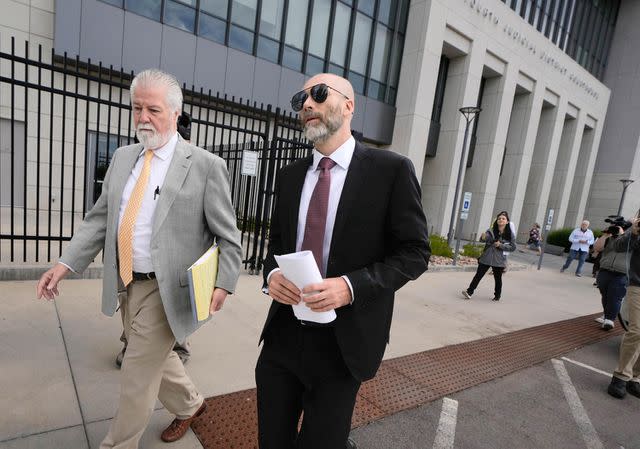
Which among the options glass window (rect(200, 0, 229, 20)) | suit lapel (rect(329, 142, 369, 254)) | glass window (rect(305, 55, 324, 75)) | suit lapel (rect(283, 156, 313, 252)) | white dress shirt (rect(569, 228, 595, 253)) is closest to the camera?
suit lapel (rect(329, 142, 369, 254))

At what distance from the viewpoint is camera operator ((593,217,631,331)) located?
474 cm

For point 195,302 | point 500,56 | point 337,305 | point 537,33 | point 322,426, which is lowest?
point 322,426

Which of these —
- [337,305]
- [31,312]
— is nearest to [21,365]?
[31,312]

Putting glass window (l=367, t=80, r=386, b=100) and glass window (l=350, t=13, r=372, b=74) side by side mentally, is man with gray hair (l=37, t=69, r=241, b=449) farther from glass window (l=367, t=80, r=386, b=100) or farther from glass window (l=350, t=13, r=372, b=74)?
glass window (l=367, t=80, r=386, b=100)

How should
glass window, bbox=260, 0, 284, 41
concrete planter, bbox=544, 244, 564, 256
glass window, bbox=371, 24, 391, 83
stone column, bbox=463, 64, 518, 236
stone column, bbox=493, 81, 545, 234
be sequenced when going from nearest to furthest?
glass window, bbox=260, 0, 284, 41
glass window, bbox=371, 24, 391, 83
stone column, bbox=463, 64, 518, 236
concrete planter, bbox=544, 244, 564, 256
stone column, bbox=493, 81, 545, 234

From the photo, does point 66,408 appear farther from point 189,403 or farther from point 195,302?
point 195,302

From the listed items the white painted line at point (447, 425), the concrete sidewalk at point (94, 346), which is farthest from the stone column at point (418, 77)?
the white painted line at point (447, 425)

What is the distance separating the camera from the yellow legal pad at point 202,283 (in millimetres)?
Answer: 1687

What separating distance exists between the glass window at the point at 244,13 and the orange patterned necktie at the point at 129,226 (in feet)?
39.5

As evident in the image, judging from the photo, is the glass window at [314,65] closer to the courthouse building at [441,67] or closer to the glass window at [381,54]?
the courthouse building at [441,67]

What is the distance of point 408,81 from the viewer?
1583 cm

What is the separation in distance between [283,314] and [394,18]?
683 inches

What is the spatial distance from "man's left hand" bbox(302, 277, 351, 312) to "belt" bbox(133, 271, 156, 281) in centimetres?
106

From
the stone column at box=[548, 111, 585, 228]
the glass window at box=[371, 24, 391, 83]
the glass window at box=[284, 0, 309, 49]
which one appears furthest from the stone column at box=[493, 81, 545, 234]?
the glass window at box=[284, 0, 309, 49]
